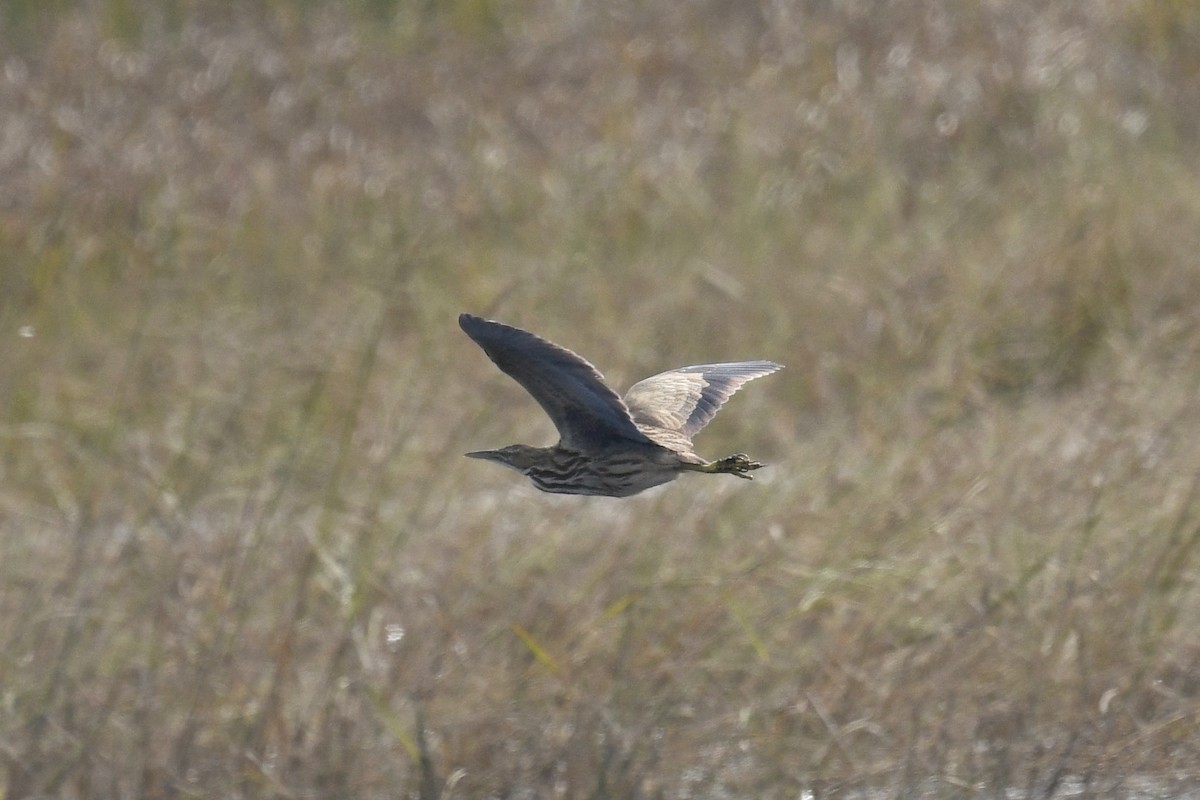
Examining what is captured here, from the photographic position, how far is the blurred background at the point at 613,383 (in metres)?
4.13

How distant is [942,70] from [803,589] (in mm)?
4660

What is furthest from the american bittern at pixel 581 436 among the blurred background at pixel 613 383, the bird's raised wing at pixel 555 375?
the blurred background at pixel 613 383

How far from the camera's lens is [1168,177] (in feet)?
22.8

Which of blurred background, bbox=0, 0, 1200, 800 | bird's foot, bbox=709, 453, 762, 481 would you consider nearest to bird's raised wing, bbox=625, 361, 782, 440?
bird's foot, bbox=709, 453, 762, 481

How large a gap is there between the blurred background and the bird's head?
1.41 meters

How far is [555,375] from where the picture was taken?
2.45 m

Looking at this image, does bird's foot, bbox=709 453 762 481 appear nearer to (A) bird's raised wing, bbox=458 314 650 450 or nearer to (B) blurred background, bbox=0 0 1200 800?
(A) bird's raised wing, bbox=458 314 650 450

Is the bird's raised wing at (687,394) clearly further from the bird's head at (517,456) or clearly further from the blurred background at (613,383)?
the blurred background at (613,383)

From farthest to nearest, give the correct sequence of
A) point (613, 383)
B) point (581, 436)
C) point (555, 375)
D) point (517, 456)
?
point (613, 383) < point (517, 456) < point (581, 436) < point (555, 375)

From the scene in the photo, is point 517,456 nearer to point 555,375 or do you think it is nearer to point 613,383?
point 555,375

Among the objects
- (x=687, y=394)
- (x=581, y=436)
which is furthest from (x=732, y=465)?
(x=687, y=394)

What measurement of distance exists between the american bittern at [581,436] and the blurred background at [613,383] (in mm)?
1514

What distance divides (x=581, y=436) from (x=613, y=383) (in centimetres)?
281

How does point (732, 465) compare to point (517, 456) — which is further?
point (517, 456)
